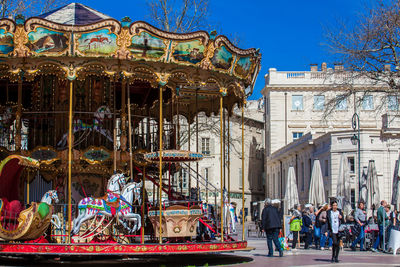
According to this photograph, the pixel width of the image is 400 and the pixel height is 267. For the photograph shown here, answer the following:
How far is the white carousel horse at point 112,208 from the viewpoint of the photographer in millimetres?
17578

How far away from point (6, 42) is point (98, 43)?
246 cm

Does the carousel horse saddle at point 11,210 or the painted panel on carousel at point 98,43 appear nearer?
the painted panel on carousel at point 98,43

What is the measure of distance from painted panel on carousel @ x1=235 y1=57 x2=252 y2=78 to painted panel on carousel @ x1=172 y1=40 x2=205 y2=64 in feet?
5.46

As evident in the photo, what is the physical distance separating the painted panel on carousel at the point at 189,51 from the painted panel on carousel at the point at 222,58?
18.6 inches

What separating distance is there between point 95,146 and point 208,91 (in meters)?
5.56

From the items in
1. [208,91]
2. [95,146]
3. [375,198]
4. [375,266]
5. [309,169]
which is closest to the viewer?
[375,266]

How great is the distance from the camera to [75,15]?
19484mm

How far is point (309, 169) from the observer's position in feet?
190

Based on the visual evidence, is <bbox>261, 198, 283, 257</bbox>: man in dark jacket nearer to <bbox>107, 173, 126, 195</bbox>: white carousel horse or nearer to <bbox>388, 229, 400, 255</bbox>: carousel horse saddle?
<bbox>107, 173, 126, 195</bbox>: white carousel horse

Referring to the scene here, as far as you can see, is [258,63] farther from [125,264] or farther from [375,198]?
[375,198]

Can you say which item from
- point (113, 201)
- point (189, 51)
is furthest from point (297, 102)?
point (113, 201)

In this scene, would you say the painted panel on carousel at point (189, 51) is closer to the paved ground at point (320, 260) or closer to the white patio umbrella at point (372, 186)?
the paved ground at point (320, 260)

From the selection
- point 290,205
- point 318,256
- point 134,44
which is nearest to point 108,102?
point 134,44

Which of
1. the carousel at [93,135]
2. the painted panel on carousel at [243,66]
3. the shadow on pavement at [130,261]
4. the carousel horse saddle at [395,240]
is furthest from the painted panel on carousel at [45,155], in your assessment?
the carousel horse saddle at [395,240]
